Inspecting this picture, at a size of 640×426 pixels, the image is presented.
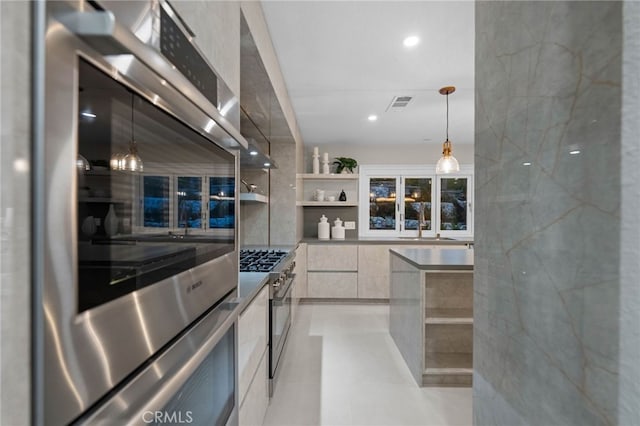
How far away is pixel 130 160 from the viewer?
0.54 m

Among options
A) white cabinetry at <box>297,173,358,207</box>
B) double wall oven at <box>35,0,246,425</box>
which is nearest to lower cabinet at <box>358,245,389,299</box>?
white cabinetry at <box>297,173,358,207</box>

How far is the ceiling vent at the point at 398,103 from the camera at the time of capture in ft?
10.4

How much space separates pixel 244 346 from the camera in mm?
1296

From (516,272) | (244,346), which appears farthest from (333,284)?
(516,272)

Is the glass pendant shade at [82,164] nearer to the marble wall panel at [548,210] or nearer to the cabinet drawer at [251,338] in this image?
the cabinet drawer at [251,338]

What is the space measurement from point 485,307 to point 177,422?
1.12 meters

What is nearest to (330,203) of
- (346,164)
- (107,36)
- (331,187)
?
(331,187)

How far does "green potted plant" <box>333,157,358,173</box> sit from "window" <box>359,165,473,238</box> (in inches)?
Answer: 9.6

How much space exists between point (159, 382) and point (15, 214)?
1.23ft

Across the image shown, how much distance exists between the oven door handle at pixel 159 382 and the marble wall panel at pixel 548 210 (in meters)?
0.92

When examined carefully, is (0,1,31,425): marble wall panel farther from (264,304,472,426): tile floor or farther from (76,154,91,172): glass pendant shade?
(264,304,472,426): tile floor

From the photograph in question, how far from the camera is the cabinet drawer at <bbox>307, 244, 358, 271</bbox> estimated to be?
4465 mm

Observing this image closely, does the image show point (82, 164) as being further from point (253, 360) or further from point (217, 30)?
point (253, 360)

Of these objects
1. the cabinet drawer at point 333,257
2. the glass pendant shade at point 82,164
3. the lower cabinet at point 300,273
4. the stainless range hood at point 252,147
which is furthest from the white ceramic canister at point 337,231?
the glass pendant shade at point 82,164
